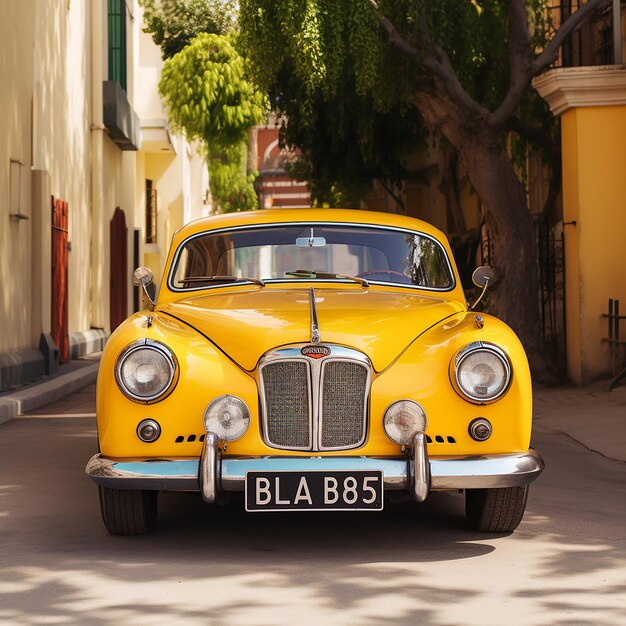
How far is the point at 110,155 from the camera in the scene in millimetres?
26500

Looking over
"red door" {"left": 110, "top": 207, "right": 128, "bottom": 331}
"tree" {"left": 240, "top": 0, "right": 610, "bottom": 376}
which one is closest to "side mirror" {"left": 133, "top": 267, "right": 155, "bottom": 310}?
"tree" {"left": 240, "top": 0, "right": 610, "bottom": 376}

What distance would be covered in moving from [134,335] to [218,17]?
33.9 meters

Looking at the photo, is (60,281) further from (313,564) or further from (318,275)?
(313,564)

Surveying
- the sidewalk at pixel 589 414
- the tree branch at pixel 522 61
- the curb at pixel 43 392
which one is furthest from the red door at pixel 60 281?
the sidewalk at pixel 589 414

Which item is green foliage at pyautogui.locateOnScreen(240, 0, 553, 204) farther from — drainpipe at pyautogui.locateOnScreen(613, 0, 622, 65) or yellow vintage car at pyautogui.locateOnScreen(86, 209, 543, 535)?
yellow vintage car at pyautogui.locateOnScreen(86, 209, 543, 535)

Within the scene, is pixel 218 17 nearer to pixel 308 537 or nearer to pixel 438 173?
pixel 438 173

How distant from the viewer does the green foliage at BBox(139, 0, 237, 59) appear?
3694cm

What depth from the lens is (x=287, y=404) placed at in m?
5.65

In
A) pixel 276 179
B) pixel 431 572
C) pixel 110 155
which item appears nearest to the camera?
pixel 431 572

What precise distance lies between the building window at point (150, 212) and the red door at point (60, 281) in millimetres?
17246

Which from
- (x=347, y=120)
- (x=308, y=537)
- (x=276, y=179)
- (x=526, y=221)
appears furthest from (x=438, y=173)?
(x=276, y=179)

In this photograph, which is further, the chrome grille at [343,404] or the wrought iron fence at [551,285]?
the wrought iron fence at [551,285]

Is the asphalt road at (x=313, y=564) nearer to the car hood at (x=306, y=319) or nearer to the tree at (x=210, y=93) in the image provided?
the car hood at (x=306, y=319)

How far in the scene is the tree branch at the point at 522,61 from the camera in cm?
1515
